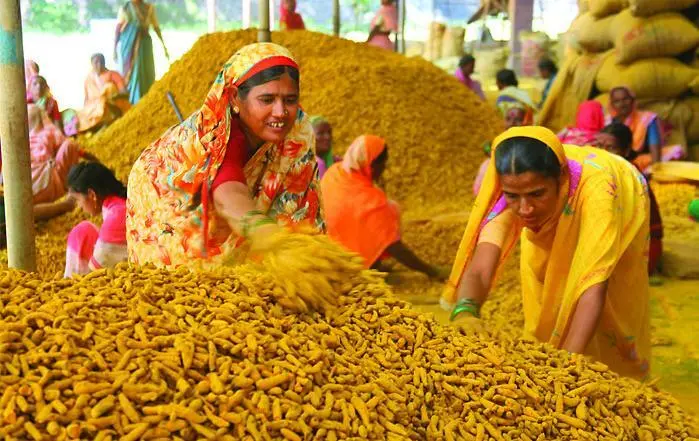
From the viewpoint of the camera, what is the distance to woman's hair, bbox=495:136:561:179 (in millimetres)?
2297

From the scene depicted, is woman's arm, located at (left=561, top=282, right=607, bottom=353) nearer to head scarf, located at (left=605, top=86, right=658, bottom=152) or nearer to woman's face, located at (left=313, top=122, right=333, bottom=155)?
woman's face, located at (left=313, top=122, right=333, bottom=155)

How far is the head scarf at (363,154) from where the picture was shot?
15.8 feet

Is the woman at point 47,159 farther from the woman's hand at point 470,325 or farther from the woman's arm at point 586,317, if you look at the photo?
the woman's arm at point 586,317

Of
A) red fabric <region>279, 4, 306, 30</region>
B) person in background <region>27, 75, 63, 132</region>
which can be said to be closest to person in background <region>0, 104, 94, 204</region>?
person in background <region>27, 75, 63, 132</region>

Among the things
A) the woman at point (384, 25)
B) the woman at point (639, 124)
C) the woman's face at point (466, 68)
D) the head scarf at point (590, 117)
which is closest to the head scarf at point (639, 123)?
the woman at point (639, 124)

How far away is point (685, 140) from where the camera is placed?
7969mm

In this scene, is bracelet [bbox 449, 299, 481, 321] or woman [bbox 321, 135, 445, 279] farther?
A: woman [bbox 321, 135, 445, 279]

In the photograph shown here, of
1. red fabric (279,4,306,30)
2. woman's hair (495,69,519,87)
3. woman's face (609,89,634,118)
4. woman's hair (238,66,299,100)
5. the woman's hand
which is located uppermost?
red fabric (279,4,306,30)

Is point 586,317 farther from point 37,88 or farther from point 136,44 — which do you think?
point 136,44

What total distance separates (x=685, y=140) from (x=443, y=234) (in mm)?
3647

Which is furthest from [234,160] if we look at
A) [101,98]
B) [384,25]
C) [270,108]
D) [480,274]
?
[384,25]

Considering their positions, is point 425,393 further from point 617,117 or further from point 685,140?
point 685,140

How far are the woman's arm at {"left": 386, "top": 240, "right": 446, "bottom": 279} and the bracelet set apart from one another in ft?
8.39

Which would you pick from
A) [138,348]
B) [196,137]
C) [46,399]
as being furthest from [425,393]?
[196,137]
